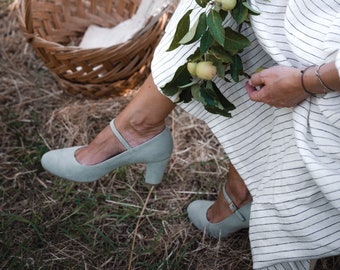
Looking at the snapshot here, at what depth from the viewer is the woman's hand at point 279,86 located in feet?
2.53

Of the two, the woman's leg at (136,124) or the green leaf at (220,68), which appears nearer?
the green leaf at (220,68)

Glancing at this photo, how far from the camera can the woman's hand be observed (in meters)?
0.77

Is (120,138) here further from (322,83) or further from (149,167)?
(322,83)

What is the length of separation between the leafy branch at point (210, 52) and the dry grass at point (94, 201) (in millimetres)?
440

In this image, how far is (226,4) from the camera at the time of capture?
0.76 meters

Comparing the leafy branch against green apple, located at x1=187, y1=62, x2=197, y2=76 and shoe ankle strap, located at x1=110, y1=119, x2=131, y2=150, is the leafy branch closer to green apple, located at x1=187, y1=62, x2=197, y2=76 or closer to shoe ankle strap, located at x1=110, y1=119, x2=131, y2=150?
green apple, located at x1=187, y1=62, x2=197, y2=76

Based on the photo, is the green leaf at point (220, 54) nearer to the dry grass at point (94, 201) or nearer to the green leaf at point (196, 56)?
the green leaf at point (196, 56)

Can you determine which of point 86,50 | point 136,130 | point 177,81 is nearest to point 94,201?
point 136,130

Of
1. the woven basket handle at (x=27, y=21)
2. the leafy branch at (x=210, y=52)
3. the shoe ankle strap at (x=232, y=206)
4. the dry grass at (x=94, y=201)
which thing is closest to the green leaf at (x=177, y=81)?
the leafy branch at (x=210, y=52)

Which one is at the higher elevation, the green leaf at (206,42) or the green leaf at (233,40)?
the green leaf at (206,42)

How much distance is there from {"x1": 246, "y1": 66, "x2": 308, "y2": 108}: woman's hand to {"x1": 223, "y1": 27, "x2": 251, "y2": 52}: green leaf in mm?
57

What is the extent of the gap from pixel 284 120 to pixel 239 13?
195 mm

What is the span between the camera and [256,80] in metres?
0.82

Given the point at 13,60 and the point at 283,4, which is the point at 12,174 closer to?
the point at 13,60
